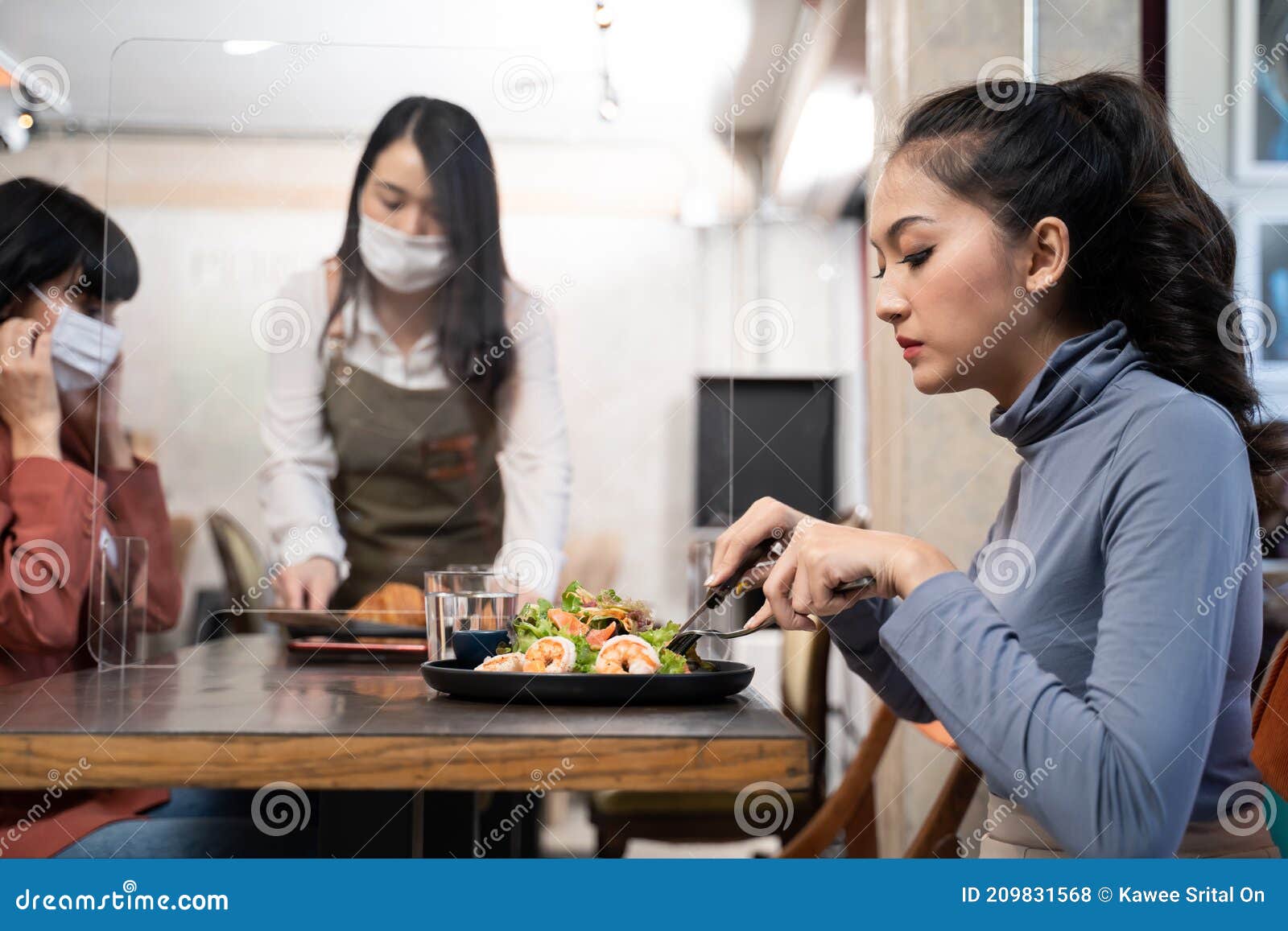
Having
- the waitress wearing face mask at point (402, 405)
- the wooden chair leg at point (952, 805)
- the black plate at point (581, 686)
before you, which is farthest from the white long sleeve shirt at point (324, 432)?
the black plate at point (581, 686)

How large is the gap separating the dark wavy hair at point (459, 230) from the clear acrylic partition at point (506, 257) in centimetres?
3

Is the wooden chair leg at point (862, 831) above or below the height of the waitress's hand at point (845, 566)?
below

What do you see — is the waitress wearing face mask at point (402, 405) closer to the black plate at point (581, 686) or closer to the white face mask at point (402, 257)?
the white face mask at point (402, 257)

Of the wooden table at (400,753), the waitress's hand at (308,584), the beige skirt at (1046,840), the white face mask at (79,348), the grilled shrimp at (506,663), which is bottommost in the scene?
the beige skirt at (1046,840)

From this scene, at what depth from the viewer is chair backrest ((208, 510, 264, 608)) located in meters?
2.02

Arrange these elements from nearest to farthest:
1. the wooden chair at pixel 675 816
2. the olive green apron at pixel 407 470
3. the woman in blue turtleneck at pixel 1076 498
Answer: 1. the woman in blue turtleneck at pixel 1076 498
2. the olive green apron at pixel 407 470
3. the wooden chair at pixel 675 816

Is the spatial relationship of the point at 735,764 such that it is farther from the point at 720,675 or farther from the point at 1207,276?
the point at 1207,276

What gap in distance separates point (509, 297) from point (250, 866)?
141 centimetres

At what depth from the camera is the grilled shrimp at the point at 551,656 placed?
1.06 m

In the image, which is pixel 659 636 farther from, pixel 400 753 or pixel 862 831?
pixel 862 831

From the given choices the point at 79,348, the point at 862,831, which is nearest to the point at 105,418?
the point at 79,348

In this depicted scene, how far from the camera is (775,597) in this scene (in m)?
0.95

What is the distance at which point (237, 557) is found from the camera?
2.03 meters

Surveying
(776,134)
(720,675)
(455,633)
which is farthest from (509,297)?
(776,134)
